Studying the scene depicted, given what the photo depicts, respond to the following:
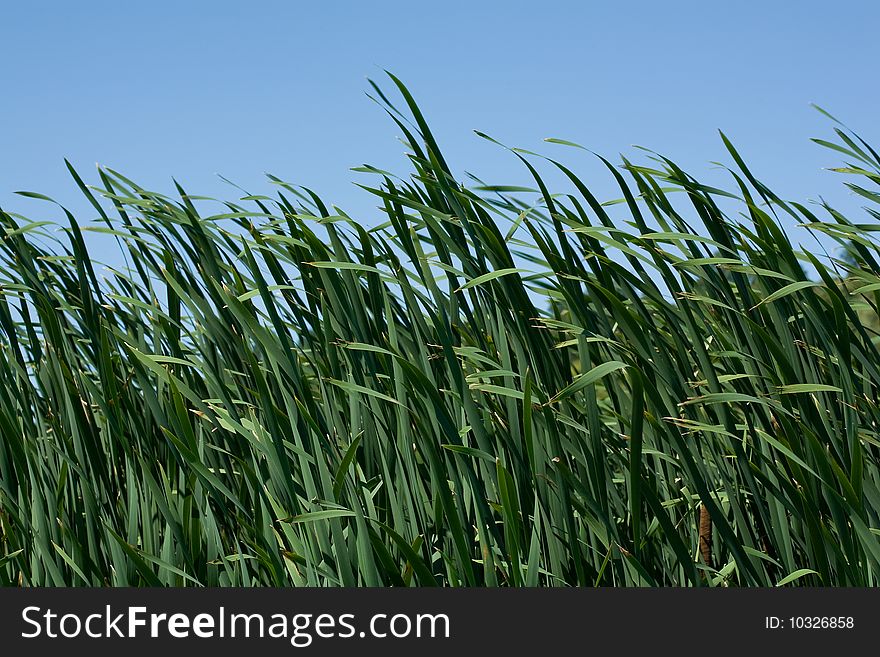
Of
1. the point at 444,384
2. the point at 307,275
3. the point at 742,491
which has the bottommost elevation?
the point at 742,491

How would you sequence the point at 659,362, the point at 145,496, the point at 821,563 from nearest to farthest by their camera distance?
the point at 821,563, the point at 659,362, the point at 145,496

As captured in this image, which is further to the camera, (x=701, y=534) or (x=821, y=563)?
(x=701, y=534)

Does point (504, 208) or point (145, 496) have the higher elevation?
point (504, 208)

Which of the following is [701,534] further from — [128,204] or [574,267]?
[128,204]

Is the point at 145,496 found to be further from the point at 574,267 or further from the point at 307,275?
the point at 574,267

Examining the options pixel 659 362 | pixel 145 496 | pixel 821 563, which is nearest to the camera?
pixel 821 563

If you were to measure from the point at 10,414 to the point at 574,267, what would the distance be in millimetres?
867

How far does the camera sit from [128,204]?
1441 millimetres

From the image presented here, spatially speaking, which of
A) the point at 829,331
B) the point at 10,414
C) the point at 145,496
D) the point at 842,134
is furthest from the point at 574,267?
the point at 10,414

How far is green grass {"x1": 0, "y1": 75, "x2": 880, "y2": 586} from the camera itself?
102 centimetres

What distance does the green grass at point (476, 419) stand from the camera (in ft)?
3.34

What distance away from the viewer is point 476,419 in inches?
39.9

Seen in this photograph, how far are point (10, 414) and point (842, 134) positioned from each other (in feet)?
4.33

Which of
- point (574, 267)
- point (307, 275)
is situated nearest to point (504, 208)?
point (574, 267)
